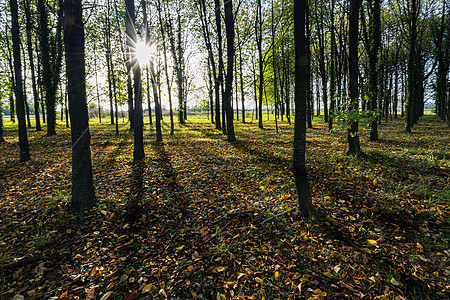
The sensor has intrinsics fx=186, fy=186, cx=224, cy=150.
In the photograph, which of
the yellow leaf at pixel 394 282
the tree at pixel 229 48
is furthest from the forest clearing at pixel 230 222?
the tree at pixel 229 48

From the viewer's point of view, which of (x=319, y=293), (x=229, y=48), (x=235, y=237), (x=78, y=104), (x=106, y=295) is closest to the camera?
(x=319, y=293)

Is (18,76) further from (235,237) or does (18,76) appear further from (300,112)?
(300,112)

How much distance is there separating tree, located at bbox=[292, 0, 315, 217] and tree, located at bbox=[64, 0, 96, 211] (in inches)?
199

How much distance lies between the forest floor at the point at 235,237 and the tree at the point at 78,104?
0.54 m

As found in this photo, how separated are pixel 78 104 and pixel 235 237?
4987mm

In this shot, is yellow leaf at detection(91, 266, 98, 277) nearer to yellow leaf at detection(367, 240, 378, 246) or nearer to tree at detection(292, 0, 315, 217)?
tree at detection(292, 0, 315, 217)

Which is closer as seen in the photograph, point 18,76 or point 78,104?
point 78,104

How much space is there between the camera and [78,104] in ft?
15.4

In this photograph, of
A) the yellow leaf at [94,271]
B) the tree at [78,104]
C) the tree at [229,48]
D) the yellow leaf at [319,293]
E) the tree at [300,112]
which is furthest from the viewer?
the tree at [229,48]

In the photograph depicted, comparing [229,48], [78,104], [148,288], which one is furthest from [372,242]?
[229,48]

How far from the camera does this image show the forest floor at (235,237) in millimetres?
2830

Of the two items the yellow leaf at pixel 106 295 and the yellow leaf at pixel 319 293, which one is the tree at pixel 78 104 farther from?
the yellow leaf at pixel 319 293

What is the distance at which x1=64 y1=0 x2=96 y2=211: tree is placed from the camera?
447cm

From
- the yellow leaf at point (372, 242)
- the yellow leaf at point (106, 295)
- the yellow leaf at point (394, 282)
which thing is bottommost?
the yellow leaf at point (106, 295)
